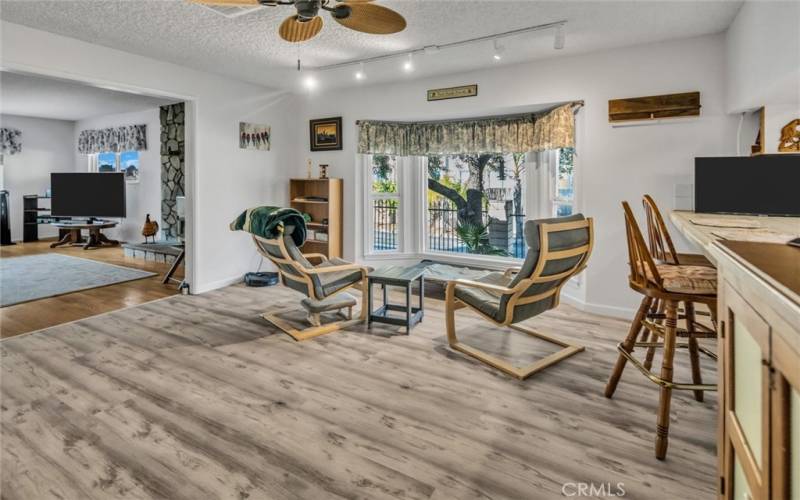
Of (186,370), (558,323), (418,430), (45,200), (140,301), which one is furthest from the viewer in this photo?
(45,200)

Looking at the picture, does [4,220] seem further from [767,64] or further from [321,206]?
[767,64]

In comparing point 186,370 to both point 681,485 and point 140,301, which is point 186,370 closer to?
point 140,301

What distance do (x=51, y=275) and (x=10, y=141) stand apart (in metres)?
4.63

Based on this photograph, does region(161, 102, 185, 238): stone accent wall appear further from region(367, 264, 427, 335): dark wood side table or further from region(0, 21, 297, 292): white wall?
region(367, 264, 427, 335): dark wood side table

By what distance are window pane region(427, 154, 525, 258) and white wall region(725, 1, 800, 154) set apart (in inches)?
83.0

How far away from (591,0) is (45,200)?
34.4 feet

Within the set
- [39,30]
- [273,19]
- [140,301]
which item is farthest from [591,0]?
[140,301]

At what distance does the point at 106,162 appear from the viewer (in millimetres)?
8828

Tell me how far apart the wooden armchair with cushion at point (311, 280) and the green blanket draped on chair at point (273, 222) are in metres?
0.04

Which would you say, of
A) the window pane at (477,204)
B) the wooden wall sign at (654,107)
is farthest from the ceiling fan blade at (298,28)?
the window pane at (477,204)

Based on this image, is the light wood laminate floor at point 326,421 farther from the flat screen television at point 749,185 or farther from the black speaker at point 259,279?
the black speaker at point 259,279

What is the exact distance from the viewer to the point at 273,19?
3383 millimetres

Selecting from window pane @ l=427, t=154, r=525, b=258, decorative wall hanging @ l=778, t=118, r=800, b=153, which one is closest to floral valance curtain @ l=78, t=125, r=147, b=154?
window pane @ l=427, t=154, r=525, b=258

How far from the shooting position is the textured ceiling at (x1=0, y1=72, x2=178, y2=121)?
5.91 metres
